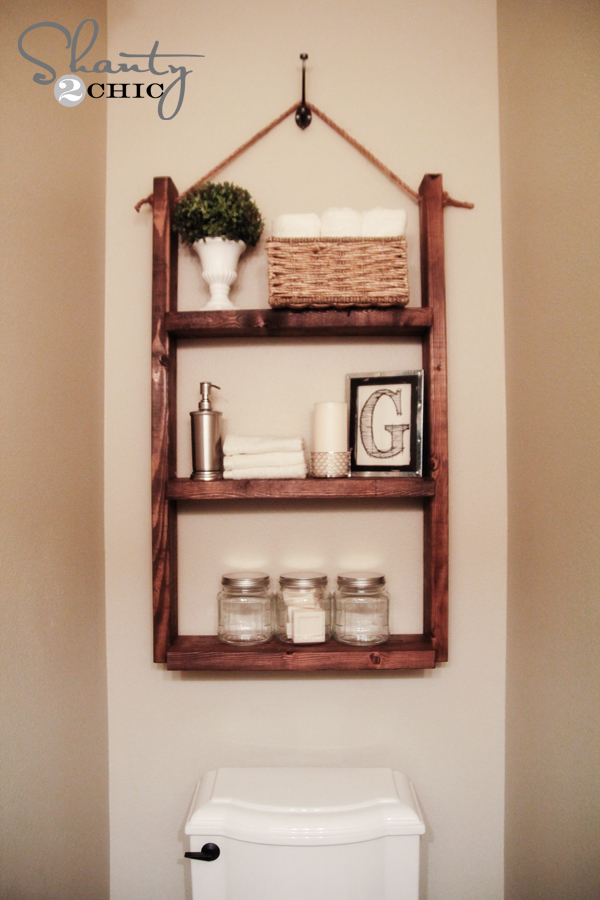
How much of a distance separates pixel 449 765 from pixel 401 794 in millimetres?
197

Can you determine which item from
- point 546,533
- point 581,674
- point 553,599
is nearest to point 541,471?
point 546,533

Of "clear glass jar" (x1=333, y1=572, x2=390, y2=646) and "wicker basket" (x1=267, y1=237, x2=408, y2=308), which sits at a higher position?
"wicker basket" (x1=267, y1=237, x2=408, y2=308)

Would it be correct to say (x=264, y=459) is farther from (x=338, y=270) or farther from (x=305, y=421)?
(x=338, y=270)

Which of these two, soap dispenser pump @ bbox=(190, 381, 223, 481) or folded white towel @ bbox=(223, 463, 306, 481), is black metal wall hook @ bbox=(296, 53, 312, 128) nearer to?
soap dispenser pump @ bbox=(190, 381, 223, 481)

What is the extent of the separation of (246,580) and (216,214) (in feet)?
2.39

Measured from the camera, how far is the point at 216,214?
1062 millimetres

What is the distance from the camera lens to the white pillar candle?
106 centimetres

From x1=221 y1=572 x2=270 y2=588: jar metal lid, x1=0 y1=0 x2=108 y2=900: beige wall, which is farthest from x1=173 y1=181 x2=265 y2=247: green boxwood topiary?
x1=221 y1=572 x2=270 y2=588: jar metal lid

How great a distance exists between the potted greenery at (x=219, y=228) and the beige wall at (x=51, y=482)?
23 centimetres

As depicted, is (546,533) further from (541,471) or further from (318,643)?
(318,643)

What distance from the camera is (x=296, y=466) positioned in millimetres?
1054

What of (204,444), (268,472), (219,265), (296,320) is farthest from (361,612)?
(219,265)

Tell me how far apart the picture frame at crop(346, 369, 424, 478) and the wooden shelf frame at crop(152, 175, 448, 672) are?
30 millimetres

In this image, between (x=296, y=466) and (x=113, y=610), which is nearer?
(x=296, y=466)
